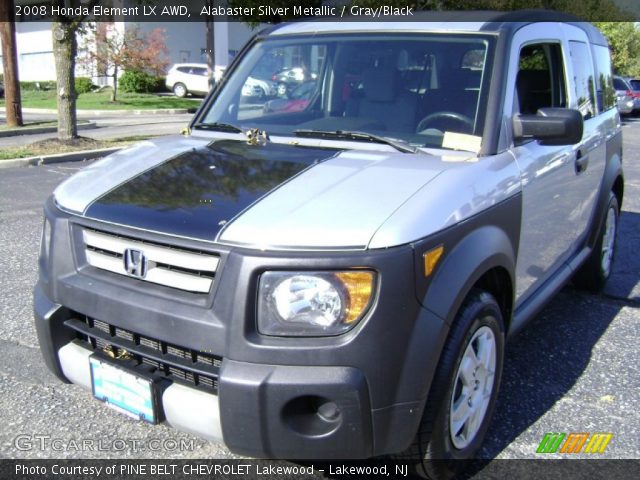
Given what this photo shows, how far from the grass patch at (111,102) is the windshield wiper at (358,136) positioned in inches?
940

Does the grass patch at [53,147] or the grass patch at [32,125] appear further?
the grass patch at [32,125]

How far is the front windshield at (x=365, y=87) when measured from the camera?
3.23 metres

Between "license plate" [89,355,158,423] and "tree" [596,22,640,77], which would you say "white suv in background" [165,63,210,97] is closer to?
"tree" [596,22,640,77]

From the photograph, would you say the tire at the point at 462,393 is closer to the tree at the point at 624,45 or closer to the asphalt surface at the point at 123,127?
the asphalt surface at the point at 123,127

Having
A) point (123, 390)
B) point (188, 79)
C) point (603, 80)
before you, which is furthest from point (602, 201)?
point (188, 79)

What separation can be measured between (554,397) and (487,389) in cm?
85

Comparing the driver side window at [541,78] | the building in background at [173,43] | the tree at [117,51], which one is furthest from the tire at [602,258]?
the building in background at [173,43]

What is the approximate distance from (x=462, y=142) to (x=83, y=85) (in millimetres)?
33458

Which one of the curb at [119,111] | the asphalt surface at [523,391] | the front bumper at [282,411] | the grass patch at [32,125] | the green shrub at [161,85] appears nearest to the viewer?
the front bumper at [282,411]

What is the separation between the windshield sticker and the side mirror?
0.25 meters

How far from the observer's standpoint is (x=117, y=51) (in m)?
27.6

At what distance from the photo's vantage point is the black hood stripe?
2383 millimetres

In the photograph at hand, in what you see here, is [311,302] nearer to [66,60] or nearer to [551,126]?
[551,126]

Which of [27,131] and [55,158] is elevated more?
[27,131]
